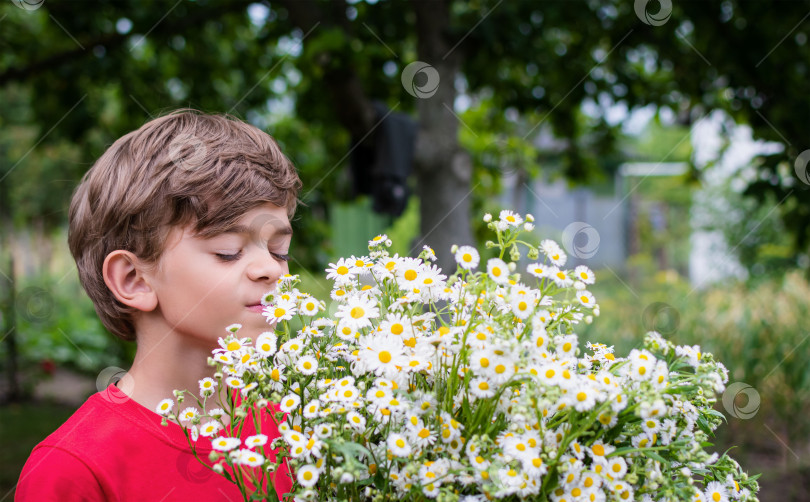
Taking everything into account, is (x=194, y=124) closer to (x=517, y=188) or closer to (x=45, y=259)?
(x=517, y=188)

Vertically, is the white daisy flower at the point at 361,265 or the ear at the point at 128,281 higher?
the white daisy flower at the point at 361,265

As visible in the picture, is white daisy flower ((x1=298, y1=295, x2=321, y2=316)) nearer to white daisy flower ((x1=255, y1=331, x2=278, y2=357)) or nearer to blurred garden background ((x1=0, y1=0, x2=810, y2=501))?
white daisy flower ((x1=255, y1=331, x2=278, y2=357))

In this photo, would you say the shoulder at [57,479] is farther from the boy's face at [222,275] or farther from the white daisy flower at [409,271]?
the white daisy flower at [409,271]

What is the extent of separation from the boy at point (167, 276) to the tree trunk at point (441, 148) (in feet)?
8.98

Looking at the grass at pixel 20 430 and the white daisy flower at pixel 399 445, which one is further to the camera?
the grass at pixel 20 430

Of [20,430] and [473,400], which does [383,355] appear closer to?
[473,400]

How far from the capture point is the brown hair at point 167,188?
1.21m

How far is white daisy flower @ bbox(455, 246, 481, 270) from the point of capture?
0.85 metres

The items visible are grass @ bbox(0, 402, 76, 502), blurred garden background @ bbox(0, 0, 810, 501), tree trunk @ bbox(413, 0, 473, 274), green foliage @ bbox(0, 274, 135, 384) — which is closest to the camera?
blurred garden background @ bbox(0, 0, 810, 501)

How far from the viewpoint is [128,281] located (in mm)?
1268

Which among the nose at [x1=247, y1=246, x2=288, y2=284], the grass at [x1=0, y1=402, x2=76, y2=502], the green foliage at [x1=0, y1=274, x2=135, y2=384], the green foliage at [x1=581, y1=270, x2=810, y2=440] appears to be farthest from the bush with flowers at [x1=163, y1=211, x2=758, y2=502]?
the green foliage at [x1=0, y1=274, x2=135, y2=384]

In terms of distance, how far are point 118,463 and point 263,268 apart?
1.37 feet

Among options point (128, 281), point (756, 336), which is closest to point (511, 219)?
point (128, 281)

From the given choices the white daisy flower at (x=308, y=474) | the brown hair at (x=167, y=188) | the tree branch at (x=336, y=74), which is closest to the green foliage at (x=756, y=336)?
the tree branch at (x=336, y=74)
